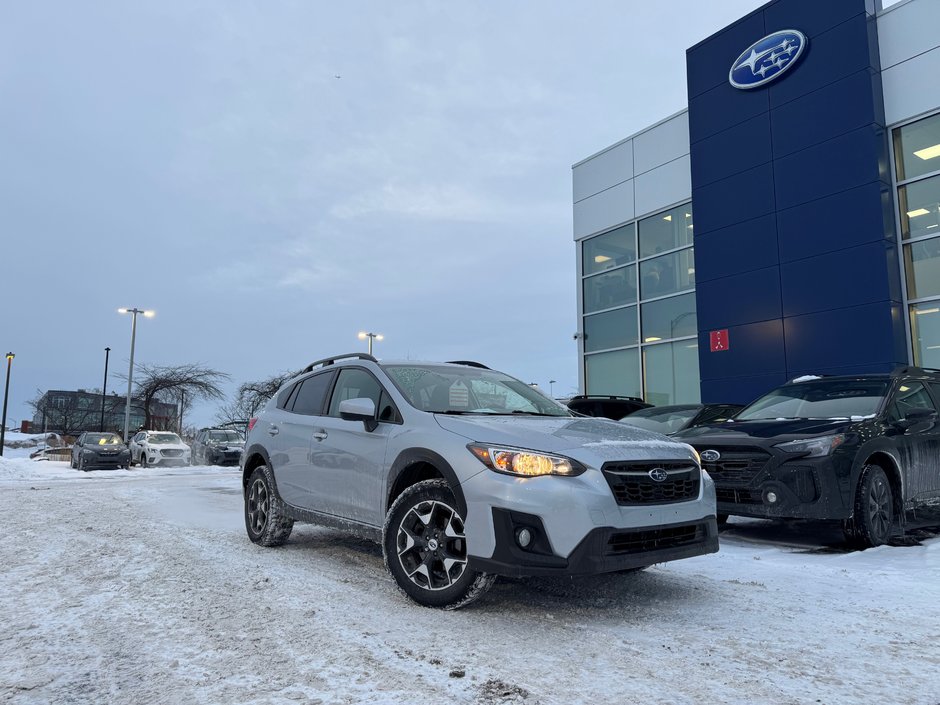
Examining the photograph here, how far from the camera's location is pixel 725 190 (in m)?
16.9

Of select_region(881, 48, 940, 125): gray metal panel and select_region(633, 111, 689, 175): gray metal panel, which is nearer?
select_region(881, 48, 940, 125): gray metal panel

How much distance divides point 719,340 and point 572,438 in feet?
44.8

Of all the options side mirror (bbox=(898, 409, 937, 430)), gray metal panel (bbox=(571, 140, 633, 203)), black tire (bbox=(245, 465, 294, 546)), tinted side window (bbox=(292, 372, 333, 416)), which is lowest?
black tire (bbox=(245, 465, 294, 546))

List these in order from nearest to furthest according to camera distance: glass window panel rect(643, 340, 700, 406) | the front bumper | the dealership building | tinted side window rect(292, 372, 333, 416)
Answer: the front bumper < tinted side window rect(292, 372, 333, 416) < the dealership building < glass window panel rect(643, 340, 700, 406)

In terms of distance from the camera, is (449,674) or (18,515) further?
(18,515)

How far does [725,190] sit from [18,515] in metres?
16.0

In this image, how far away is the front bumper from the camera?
3613 millimetres

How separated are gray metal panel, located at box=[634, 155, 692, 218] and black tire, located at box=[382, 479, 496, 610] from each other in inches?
635

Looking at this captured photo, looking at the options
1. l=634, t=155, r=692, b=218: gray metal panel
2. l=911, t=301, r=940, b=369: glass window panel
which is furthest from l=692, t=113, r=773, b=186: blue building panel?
l=911, t=301, r=940, b=369: glass window panel

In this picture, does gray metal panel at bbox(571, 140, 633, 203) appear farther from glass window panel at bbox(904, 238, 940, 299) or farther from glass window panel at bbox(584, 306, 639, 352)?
glass window panel at bbox(904, 238, 940, 299)

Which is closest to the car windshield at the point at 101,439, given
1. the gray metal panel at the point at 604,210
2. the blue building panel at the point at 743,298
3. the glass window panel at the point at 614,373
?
the glass window panel at the point at 614,373

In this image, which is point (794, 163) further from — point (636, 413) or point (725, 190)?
point (636, 413)

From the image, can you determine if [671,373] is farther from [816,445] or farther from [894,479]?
[816,445]

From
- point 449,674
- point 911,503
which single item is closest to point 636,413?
point 911,503
